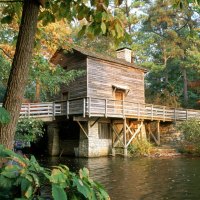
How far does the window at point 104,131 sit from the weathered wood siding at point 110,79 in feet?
6.92

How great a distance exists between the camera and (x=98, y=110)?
1959cm

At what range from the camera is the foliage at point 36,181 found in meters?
1.84

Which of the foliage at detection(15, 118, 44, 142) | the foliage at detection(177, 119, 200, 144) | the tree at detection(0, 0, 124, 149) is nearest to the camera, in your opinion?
the tree at detection(0, 0, 124, 149)

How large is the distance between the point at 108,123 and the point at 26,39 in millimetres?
20190

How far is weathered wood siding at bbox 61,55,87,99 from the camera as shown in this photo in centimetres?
2172

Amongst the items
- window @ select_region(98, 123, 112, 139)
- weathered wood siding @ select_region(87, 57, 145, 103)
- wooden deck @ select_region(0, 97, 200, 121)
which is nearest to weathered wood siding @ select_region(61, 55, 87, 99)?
weathered wood siding @ select_region(87, 57, 145, 103)

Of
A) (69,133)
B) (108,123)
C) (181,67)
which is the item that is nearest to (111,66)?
(108,123)

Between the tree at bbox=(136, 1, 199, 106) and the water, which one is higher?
the tree at bbox=(136, 1, 199, 106)

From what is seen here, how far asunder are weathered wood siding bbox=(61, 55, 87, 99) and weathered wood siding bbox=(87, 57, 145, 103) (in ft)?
1.25

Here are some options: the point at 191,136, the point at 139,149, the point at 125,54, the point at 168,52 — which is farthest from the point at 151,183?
the point at 168,52

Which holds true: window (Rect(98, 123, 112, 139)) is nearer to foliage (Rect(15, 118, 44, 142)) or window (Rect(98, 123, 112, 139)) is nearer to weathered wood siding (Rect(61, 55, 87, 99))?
weathered wood siding (Rect(61, 55, 87, 99))

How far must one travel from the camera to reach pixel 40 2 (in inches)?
116

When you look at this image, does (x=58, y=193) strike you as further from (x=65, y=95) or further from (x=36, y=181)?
(x=65, y=95)

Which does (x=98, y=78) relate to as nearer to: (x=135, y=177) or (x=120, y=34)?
(x=135, y=177)
